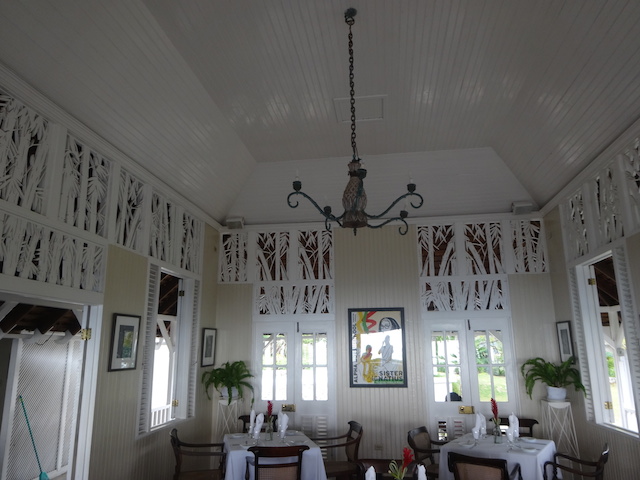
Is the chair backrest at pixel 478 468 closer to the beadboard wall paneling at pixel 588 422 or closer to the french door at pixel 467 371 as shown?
the beadboard wall paneling at pixel 588 422

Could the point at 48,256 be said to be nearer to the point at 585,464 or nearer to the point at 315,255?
the point at 315,255

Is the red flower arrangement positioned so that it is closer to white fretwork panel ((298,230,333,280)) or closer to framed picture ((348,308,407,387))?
framed picture ((348,308,407,387))

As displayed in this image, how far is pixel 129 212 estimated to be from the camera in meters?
5.11

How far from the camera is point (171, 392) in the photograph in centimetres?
627

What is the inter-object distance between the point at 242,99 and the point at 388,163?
2.61m

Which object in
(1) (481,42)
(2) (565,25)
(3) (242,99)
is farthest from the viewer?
(3) (242,99)

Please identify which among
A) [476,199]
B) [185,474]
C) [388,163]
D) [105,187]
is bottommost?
[185,474]

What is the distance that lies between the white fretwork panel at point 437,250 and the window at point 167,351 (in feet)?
11.6

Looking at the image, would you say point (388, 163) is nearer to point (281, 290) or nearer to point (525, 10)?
point (281, 290)

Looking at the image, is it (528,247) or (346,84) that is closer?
(346,84)

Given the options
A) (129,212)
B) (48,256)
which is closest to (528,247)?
(129,212)

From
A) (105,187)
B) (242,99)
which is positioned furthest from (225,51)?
(105,187)

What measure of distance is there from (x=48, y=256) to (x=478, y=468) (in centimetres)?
411

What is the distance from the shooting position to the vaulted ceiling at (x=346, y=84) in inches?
147
